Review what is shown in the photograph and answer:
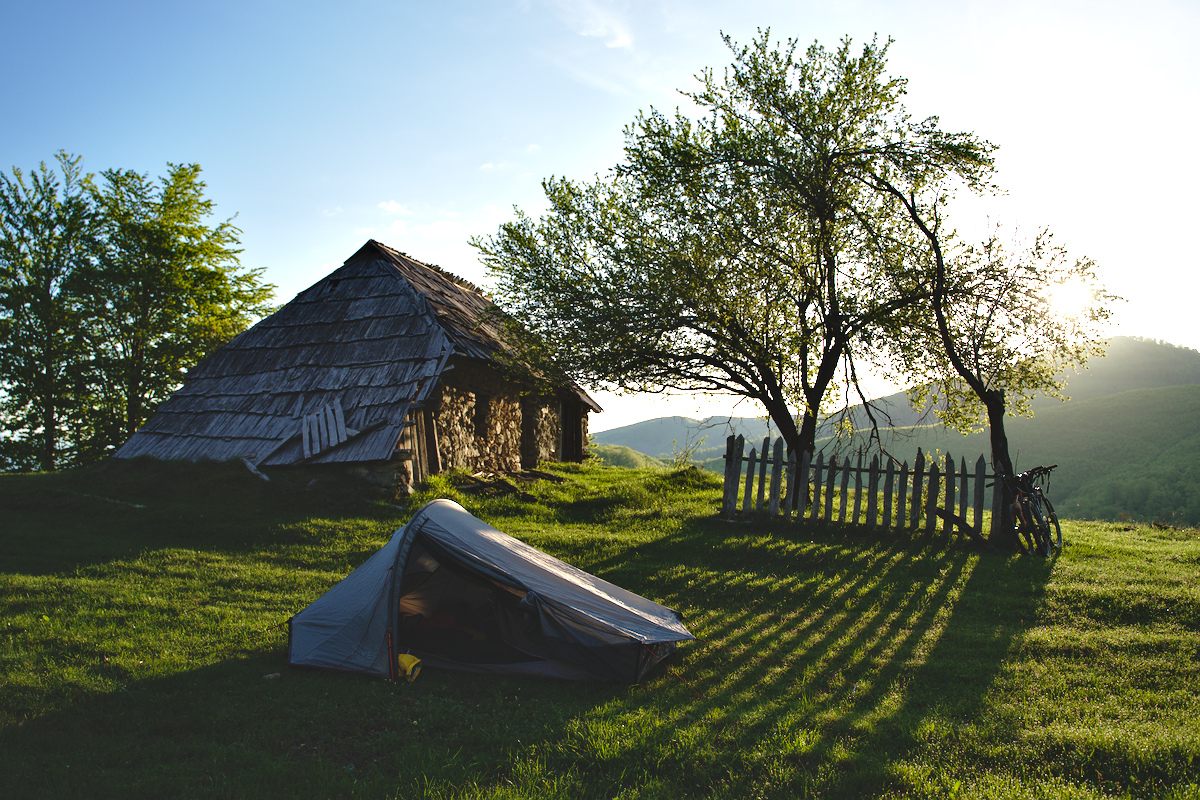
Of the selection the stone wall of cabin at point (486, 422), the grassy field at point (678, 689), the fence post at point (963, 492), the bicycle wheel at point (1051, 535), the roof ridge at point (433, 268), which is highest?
the roof ridge at point (433, 268)

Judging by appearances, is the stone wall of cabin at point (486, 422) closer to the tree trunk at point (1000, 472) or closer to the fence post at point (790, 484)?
the fence post at point (790, 484)

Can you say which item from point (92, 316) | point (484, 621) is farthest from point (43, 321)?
point (484, 621)

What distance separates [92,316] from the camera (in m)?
21.8

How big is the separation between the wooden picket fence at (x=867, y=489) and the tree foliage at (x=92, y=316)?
20.9m

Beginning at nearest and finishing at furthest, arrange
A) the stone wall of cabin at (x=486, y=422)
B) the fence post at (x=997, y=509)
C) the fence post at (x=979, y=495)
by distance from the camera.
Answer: the fence post at (x=979, y=495) < the fence post at (x=997, y=509) < the stone wall of cabin at (x=486, y=422)

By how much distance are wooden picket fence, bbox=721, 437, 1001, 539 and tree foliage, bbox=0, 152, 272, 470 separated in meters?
20.9

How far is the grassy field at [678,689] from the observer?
3598 mm

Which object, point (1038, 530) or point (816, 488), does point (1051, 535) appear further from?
point (816, 488)

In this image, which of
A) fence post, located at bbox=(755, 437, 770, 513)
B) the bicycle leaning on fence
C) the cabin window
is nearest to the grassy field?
the bicycle leaning on fence

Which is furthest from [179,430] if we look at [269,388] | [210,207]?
[210,207]

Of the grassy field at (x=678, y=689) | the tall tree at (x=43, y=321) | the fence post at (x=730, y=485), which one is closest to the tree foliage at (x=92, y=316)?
the tall tree at (x=43, y=321)

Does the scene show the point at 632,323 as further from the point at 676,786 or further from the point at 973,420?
the point at 676,786

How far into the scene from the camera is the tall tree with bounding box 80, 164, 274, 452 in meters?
21.8

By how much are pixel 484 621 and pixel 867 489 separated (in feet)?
25.4
